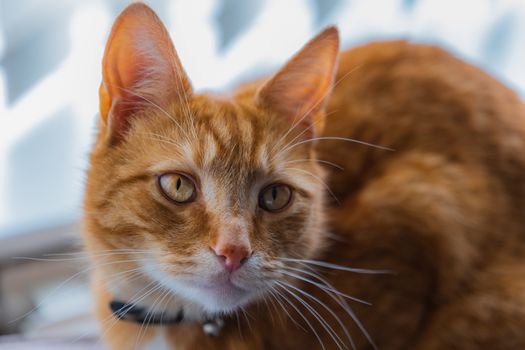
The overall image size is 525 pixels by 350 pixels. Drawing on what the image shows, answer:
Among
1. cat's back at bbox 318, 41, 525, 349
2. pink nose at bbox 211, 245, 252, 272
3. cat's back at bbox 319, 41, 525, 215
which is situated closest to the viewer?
pink nose at bbox 211, 245, 252, 272

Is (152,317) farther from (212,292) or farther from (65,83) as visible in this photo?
(65,83)

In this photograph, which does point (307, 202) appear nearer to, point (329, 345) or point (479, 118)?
point (329, 345)

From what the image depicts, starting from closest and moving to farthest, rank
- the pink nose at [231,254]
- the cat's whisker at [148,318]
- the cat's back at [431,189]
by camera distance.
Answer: the pink nose at [231,254], the cat's whisker at [148,318], the cat's back at [431,189]

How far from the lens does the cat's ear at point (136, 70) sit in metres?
0.98

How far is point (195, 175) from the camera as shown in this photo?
103cm

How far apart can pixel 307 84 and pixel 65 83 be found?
0.60 meters

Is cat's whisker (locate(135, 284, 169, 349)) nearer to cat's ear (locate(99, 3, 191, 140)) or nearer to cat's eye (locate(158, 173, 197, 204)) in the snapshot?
cat's eye (locate(158, 173, 197, 204))

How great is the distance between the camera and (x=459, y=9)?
81.1 inches

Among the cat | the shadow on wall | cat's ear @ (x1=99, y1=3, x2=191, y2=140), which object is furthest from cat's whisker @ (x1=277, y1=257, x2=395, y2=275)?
the shadow on wall

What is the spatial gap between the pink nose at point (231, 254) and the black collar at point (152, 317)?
22 cm

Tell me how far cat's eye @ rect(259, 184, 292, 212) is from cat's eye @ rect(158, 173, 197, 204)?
14 centimetres

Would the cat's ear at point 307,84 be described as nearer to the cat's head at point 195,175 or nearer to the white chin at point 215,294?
the cat's head at point 195,175

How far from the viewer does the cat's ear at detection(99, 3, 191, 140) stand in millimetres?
978

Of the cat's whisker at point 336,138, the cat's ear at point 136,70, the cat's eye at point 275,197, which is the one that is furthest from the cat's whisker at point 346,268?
the cat's ear at point 136,70
